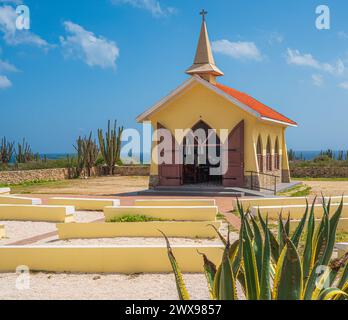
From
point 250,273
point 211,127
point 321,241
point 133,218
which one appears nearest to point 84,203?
point 133,218

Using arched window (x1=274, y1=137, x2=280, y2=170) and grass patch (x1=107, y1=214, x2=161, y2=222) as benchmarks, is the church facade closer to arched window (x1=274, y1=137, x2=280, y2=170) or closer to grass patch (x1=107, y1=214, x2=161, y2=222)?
arched window (x1=274, y1=137, x2=280, y2=170)

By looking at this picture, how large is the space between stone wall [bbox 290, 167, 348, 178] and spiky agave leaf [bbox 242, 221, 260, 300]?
98.6 ft

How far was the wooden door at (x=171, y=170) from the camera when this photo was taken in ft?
67.4

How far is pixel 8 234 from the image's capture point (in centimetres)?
1137

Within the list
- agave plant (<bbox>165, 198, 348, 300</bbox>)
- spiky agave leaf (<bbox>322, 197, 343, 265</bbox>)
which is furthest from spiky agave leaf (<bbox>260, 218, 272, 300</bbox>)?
spiky agave leaf (<bbox>322, 197, 343, 265</bbox>)

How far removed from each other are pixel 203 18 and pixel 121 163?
16581 mm

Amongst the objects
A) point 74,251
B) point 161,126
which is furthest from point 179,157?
point 74,251

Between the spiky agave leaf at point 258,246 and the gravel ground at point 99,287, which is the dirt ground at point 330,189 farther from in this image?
the spiky agave leaf at point 258,246

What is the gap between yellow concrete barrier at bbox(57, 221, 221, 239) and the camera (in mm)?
10492

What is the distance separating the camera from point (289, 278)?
2.98 m

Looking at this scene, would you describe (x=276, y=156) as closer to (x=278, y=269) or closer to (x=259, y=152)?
(x=259, y=152)

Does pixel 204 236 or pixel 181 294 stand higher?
pixel 181 294

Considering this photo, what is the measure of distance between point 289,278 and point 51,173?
93.9 ft
